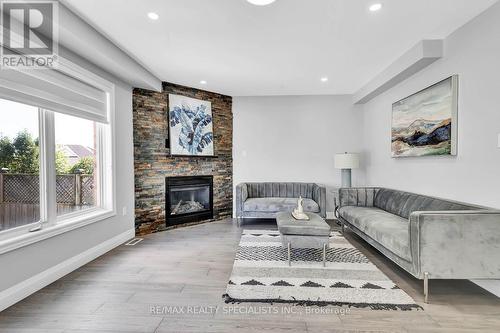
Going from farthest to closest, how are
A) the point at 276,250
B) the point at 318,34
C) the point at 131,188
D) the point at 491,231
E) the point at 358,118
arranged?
the point at 358,118 → the point at 131,188 → the point at 276,250 → the point at 318,34 → the point at 491,231

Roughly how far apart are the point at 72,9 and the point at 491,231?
4.19 m

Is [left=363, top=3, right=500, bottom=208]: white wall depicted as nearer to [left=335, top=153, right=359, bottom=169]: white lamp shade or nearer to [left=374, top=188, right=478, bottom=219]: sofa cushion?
[left=374, top=188, right=478, bottom=219]: sofa cushion

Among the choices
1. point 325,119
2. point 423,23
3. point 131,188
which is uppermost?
point 423,23

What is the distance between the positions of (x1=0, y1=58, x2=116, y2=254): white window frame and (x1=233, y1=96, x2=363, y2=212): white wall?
2.60m

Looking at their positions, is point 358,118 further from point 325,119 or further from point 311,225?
point 311,225

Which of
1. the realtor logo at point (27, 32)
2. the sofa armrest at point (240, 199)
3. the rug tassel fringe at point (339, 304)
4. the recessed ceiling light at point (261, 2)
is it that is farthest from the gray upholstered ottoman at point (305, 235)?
the realtor logo at point (27, 32)

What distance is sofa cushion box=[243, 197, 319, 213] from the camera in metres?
4.64

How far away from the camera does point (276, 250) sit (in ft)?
11.1

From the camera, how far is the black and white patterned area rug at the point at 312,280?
219cm

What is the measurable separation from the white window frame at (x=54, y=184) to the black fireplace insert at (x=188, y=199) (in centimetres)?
108

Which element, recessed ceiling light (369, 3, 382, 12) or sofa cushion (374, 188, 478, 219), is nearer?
recessed ceiling light (369, 3, 382, 12)

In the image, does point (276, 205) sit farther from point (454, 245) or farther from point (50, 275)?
point (50, 275)

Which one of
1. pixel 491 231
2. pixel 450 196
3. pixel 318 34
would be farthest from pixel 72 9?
pixel 450 196

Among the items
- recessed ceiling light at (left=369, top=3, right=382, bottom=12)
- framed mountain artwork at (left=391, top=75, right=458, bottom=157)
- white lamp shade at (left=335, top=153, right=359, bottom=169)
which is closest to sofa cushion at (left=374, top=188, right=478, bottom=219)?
framed mountain artwork at (left=391, top=75, right=458, bottom=157)
